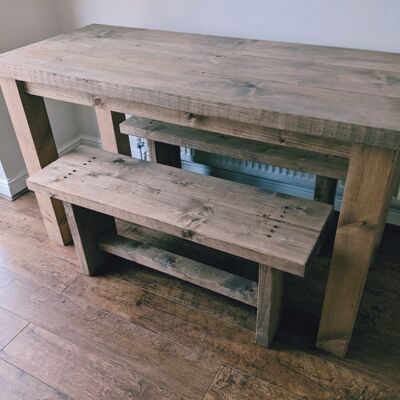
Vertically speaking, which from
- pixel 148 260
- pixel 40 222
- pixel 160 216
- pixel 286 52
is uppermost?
pixel 286 52

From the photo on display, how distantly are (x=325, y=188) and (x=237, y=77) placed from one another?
679mm

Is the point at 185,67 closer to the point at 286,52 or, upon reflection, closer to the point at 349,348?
the point at 286,52

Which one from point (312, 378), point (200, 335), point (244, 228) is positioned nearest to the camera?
point (244, 228)

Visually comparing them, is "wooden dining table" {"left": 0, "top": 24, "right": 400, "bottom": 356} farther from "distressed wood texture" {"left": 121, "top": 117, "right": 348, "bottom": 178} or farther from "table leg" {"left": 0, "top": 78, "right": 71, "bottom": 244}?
"distressed wood texture" {"left": 121, "top": 117, "right": 348, "bottom": 178}

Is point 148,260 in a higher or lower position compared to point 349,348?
higher

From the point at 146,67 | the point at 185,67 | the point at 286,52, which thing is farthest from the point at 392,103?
the point at 146,67

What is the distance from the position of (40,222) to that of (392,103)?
68.7 inches

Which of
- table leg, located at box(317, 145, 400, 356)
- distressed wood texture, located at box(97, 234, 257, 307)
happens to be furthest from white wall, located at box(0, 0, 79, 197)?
table leg, located at box(317, 145, 400, 356)

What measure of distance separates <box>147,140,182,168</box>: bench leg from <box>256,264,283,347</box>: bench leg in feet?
3.14

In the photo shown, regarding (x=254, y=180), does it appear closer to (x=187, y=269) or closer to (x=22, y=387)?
(x=187, y=269)

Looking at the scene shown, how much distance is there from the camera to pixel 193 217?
1.34m

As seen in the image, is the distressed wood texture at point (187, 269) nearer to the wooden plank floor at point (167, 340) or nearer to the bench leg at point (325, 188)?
the wooden plank floor at point (167, 340)

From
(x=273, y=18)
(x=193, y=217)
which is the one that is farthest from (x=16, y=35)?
(x=193, y=217)

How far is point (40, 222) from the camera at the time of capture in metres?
2.19
